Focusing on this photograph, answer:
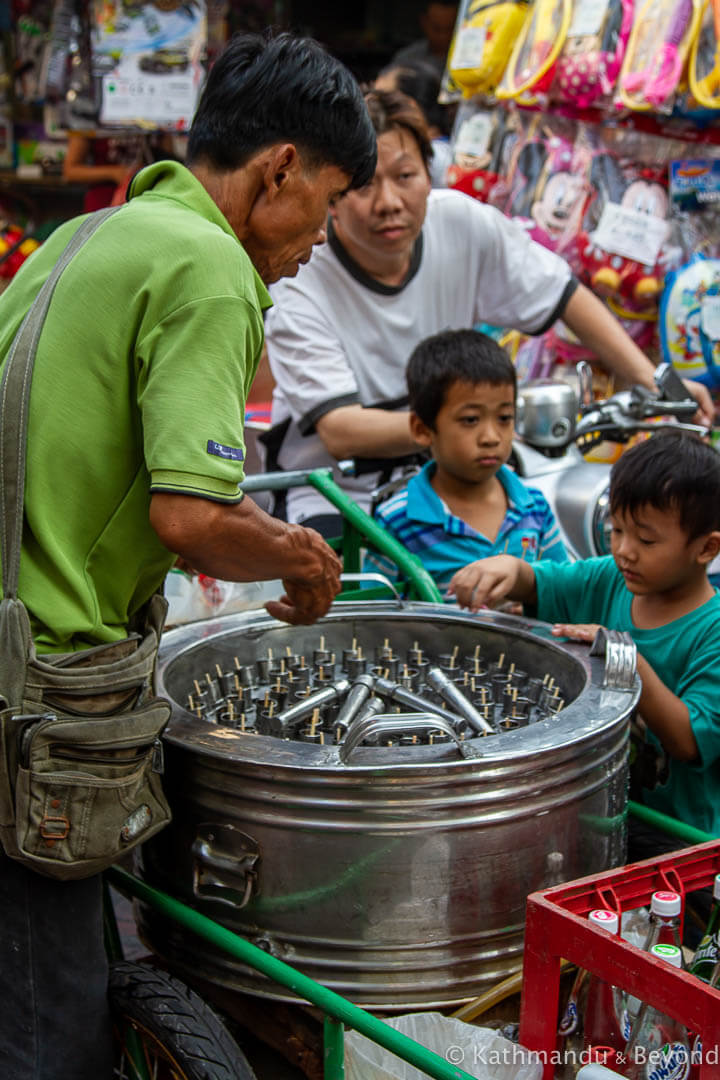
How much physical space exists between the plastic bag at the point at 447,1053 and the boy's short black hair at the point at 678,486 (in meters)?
0.96

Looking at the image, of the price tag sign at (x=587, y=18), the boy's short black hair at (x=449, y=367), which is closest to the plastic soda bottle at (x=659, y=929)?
the boy's short black hair at (x=449, y=367)

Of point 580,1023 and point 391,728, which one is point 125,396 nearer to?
point 391,728

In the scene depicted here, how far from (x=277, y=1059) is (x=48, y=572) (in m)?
0.86

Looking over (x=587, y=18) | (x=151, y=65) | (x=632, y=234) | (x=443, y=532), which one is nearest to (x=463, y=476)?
(x=443, y=532)

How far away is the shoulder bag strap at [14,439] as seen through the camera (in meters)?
1.35

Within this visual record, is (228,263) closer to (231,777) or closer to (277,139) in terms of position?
(277,139)

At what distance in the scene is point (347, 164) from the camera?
1.57 metres

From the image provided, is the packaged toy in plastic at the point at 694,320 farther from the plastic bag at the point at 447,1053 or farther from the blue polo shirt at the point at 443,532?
the plastic bag at the point at 447,1053

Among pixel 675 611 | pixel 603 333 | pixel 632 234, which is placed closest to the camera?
pixel 675 611

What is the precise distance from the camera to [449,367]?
248 centimetres

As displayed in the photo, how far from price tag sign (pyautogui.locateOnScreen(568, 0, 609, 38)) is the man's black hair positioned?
Answer: 284 cm

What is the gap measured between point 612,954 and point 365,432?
162 centimetres

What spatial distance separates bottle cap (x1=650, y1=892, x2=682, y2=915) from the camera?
1.38 m

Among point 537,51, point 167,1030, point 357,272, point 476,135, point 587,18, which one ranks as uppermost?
point 587,18
